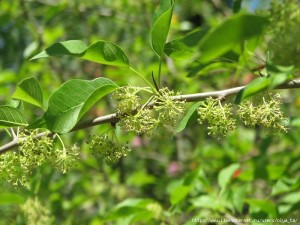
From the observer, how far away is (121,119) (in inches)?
47.9

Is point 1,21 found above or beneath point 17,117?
beneath

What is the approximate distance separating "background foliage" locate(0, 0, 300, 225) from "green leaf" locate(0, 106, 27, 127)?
83 millimetres

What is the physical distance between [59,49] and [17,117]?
0.23 meters

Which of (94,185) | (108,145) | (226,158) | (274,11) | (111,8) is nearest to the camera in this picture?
(274,11)

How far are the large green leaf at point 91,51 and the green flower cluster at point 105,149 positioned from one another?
0.21 meters

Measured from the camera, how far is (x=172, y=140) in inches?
133

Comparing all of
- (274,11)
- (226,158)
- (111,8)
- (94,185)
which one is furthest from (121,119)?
(111,8)

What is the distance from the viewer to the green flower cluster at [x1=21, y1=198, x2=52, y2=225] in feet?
6.29

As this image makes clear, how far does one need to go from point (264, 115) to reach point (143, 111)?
0.31 metres

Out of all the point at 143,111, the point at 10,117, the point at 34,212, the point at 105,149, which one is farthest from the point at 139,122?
the point at 34,212

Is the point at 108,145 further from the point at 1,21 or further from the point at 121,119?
the point at 1,21

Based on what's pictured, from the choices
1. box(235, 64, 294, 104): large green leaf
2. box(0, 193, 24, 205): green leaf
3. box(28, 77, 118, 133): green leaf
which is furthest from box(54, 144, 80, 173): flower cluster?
box(0, 193, 24, 205): green leaf

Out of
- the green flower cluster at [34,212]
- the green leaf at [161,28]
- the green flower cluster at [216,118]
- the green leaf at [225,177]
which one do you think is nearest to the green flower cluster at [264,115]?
the green flower cluster at [216,118]

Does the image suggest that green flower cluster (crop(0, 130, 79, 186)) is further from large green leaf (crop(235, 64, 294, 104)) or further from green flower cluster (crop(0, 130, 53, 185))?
large green leaf (crop(235, 64, 294, 104))
